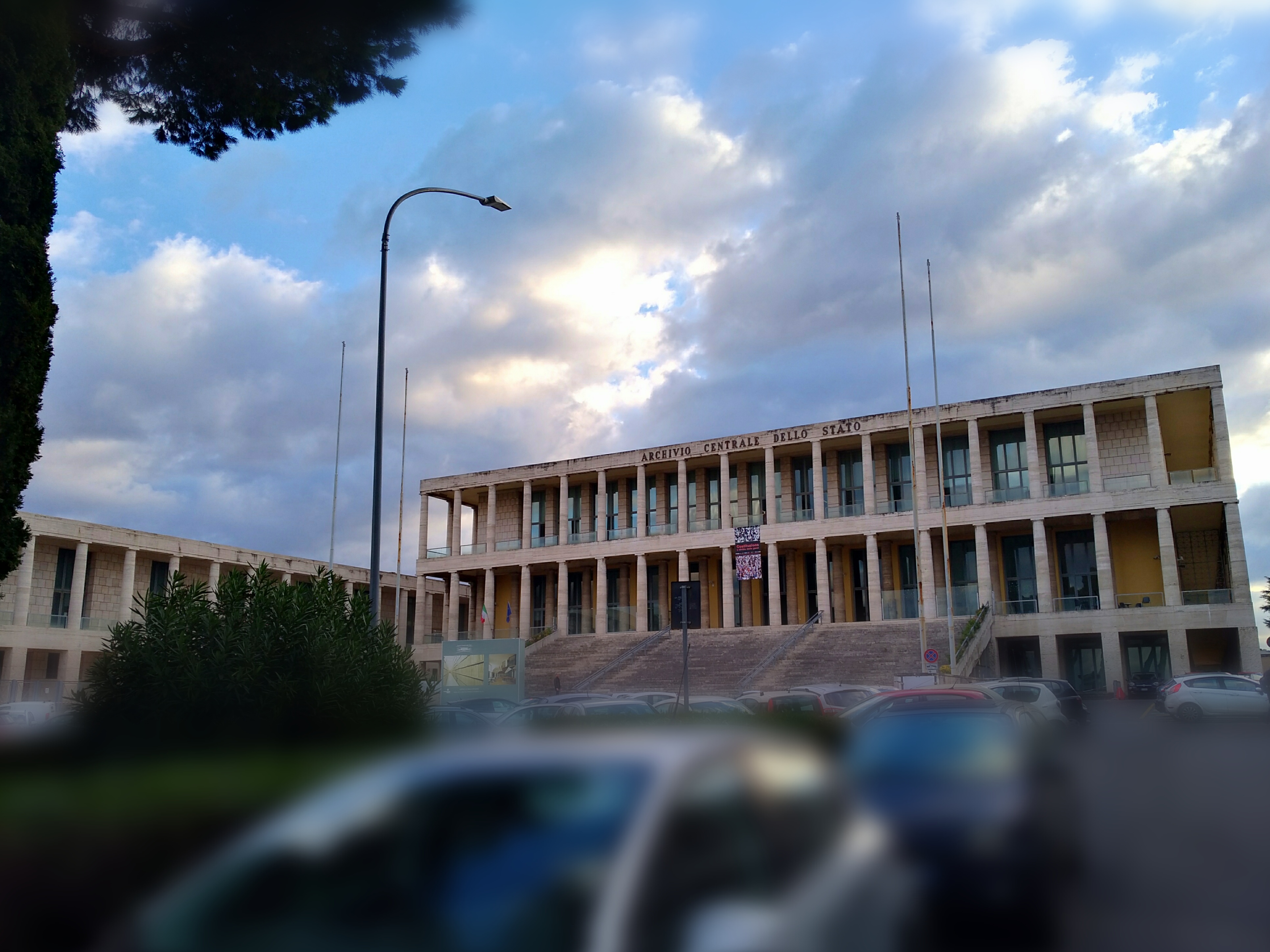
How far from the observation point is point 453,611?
56719 millimetres

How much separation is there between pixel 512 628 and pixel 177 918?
51.9 meters

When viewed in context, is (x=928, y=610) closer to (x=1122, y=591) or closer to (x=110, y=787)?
(x=1122, y=591)

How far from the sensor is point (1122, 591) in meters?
44.4

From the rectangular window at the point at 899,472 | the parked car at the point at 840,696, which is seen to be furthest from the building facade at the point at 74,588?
the parked car at the point at 840,696

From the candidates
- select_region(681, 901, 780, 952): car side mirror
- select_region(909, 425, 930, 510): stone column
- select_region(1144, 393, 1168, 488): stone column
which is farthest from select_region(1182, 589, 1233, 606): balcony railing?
select_region(681, 901, 780, 952): car side mirror

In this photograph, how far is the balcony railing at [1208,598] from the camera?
127 feet

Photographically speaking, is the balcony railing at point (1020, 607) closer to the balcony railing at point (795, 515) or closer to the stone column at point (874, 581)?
the stone column at point (874, 581)

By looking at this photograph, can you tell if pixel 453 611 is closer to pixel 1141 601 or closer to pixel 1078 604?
pixel 1078 604

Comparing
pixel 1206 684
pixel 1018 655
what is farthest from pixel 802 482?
pixel 1206 684

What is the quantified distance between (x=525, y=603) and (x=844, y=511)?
1849cm

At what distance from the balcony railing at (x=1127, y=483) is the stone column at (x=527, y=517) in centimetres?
2939

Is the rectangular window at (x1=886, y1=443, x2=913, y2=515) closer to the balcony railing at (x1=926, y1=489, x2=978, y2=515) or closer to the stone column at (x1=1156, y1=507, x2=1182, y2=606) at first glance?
the balcony railing at (x1=926, y1=489, x2=978, y2=515)

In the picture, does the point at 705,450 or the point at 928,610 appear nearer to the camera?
the point at 928,610

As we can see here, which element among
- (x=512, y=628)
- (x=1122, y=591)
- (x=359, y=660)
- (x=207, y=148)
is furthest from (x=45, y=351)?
(x=1122, y=591)
